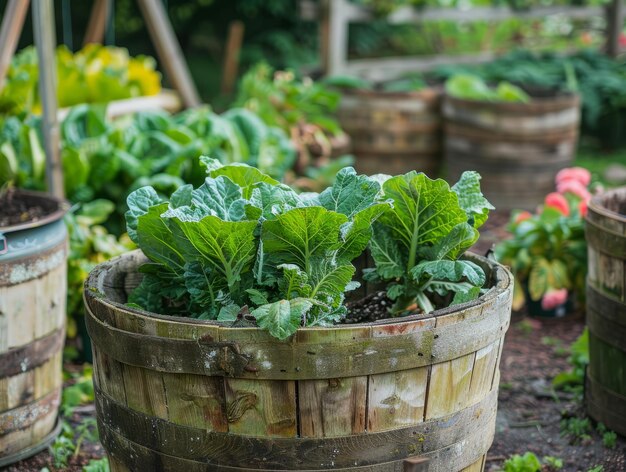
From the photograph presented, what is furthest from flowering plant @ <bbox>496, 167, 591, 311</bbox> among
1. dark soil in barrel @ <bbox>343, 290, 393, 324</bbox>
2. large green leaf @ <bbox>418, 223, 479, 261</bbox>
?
large green leaf @ <bbox>418, 223, 479, 261</bbox>

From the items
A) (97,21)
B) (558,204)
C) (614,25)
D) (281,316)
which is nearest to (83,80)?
(97,21)

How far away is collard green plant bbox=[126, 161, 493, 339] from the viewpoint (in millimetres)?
2090

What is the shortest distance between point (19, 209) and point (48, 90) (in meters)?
0.73

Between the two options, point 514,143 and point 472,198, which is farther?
point 514,143

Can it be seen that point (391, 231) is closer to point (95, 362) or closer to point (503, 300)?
point (503, 300)

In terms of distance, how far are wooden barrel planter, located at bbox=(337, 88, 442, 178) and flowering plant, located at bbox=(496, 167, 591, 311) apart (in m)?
2.77

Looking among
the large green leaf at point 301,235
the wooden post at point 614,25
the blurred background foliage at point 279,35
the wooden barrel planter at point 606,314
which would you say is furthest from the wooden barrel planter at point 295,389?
the wooden post at point 614,25

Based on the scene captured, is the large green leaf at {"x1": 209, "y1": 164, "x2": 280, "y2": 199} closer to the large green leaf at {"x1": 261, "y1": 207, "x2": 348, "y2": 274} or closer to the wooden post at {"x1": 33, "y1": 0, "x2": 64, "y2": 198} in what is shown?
the large green leaf at {"x1": 261, "y1": 207, "x2": 348, "y2": 274}

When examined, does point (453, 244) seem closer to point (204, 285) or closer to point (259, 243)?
point (259, 243)

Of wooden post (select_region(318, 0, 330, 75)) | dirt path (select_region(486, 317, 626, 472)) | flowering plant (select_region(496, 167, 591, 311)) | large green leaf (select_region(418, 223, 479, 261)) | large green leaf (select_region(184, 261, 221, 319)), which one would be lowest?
dirt path (select_region(486, 317, 626, 472))

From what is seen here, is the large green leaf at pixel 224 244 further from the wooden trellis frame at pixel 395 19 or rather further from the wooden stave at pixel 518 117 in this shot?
the wooden trellis frame at pixel 395 19

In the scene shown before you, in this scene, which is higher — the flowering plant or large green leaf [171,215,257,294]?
large green leaf [171,215,257,294]

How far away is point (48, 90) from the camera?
401cm

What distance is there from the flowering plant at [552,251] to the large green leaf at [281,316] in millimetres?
3060
